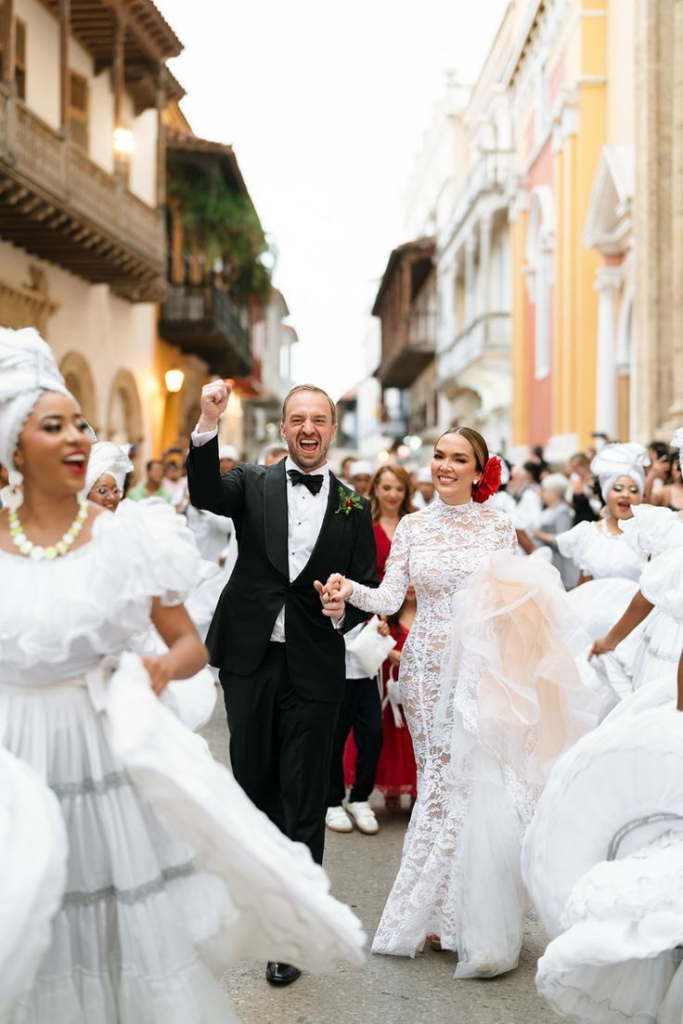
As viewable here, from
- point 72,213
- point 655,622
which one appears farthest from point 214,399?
point 72,213

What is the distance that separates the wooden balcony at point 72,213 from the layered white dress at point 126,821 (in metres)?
13.3

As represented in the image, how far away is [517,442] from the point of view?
99.0 feet

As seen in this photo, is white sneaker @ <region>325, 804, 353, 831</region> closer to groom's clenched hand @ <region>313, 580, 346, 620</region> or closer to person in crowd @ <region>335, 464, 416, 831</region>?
person in crowd @ <region>335, 464, 416, 831</region>

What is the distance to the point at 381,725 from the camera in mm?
7316

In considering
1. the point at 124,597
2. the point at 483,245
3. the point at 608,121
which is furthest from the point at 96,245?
the point at 124,597

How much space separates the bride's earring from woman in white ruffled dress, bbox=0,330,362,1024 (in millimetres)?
44

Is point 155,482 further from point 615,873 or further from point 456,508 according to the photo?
point 615,873

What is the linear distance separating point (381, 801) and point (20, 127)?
38.7 ft

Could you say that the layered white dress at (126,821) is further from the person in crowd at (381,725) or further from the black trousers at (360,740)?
the black trousers at (360,740)

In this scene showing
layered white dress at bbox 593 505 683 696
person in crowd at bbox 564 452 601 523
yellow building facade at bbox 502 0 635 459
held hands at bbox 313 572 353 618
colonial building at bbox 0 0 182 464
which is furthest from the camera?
yellow building facade at bbox 502 0 635 459

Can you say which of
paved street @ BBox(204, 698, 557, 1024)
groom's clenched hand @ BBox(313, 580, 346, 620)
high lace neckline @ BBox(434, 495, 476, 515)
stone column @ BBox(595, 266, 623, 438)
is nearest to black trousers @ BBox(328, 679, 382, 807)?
paved street @ BBox(204, 698, 557, 1024)

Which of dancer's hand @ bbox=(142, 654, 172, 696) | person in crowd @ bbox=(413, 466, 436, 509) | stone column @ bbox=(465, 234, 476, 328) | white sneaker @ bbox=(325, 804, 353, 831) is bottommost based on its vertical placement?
white sneaker @ bbox=(325, 804, 353, 831)

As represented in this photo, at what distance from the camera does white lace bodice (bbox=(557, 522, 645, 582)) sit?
7.40m

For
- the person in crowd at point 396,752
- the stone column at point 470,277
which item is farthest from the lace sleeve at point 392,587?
the stone column at point 470,277
